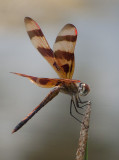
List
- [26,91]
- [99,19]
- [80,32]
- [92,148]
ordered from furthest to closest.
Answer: [99,19] < [80,32] < [26,91] < [92,148]

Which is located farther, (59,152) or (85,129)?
(59,152)

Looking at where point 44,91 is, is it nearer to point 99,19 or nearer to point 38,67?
point 38,67

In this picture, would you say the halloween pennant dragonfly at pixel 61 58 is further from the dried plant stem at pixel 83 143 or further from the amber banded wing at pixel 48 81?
the dried plant stem at pixel 83 143

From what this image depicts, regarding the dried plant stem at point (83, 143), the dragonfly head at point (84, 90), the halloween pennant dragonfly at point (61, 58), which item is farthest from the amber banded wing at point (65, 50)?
the dried plant stem at point (83, 143)

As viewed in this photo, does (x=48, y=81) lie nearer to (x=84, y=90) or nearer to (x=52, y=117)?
(x=84, y=90)

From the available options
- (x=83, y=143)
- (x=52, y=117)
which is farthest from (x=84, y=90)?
(x=52, y=117)

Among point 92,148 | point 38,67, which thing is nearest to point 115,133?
point 92,148

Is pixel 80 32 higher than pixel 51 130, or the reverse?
pixel 80 32
